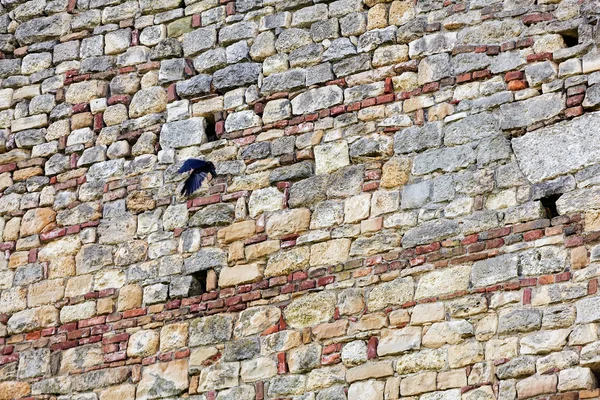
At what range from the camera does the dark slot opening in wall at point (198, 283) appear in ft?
32.8

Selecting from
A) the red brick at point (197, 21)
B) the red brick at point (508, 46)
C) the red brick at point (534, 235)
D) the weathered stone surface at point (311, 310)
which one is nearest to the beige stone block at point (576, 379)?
the red brick at point (534, 235)

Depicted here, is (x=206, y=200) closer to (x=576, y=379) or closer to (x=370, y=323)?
(x=370, y=323)

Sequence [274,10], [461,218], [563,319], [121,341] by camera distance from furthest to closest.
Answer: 1. [274,10]
2. [121,341]
3. [461,218]
4. [563,319]

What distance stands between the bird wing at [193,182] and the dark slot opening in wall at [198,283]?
59 centimetres

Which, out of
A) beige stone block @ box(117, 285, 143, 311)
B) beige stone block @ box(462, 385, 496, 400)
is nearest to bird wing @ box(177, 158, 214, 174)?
beige stone block @ box(117, 285, 143, 311)

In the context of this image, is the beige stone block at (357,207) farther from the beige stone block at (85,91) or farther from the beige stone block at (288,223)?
the beige stone block at (85,91)

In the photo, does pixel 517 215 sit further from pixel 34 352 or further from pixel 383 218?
pixel 34 352

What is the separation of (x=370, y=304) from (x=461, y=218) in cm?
74

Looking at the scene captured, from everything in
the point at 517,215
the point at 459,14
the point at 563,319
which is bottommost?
the point at 563,319

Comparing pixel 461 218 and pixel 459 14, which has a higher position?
pixel 459 14

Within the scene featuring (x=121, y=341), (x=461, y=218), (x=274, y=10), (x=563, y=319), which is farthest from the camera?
(x=274, y=10)

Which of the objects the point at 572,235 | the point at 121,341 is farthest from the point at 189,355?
the point at 572,235

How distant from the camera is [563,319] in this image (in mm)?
8789

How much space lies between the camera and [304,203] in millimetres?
9961
